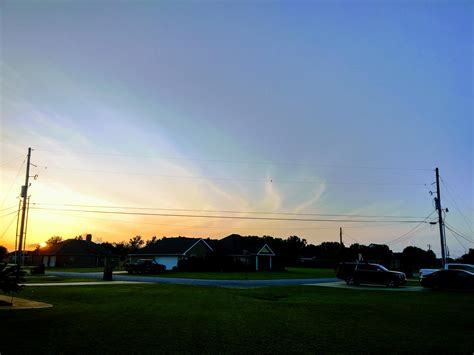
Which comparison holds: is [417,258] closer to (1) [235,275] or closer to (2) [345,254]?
(2) [345,254]

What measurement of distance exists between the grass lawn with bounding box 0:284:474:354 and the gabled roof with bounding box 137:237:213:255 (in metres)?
42.0

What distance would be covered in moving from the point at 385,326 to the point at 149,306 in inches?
295

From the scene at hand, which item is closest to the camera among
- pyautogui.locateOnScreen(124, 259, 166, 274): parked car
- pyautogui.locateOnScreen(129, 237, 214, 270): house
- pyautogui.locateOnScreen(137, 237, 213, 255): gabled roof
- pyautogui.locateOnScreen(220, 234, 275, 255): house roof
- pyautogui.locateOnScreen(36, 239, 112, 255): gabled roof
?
pyautogui.locateOnScreen(124, 259, 166, 274): parked car

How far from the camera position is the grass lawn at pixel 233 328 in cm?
826

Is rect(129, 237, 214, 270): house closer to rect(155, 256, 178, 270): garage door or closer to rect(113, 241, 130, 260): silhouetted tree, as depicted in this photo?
rect(155, 256, 178, 270): garage door

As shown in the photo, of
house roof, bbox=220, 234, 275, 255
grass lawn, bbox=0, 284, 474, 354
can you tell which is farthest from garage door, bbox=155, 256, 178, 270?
grass lawn, bbox=0, 284, 474, 354

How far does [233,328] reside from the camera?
1025 centimetres

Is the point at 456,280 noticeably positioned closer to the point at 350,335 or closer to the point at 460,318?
the point at 460,318

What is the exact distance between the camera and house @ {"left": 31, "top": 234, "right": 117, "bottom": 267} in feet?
230

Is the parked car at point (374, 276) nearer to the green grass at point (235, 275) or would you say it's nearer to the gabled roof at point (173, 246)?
the green grass at point (235, 275)

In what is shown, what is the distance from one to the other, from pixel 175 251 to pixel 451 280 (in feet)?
123

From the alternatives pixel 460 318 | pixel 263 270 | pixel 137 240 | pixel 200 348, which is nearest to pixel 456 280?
pixel 460 318

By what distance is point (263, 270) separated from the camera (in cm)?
5922

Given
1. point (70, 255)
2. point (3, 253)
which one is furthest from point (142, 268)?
point (3, 253)
